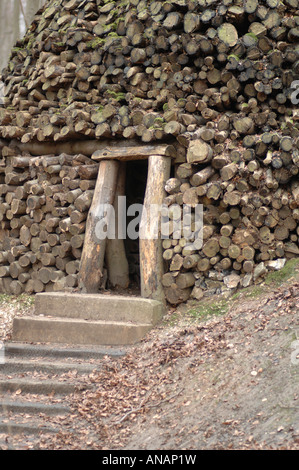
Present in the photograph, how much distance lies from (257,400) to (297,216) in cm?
249

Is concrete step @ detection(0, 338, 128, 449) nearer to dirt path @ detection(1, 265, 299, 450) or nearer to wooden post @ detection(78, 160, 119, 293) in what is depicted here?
dirt path @ detection(1, 265, 299, 450)

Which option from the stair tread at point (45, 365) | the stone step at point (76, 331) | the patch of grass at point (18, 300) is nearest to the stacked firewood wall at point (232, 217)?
the stone step at point (76, 331)

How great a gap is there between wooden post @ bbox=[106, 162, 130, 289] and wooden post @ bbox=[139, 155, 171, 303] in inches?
35.5

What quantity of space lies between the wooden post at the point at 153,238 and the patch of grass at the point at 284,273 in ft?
4.32

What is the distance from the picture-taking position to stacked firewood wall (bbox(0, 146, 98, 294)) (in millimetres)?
7820

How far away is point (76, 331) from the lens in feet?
21.7

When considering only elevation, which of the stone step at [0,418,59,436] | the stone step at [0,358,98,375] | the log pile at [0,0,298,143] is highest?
the log pile at [0,0,298,143]

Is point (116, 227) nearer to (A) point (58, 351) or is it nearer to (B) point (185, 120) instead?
(B) point (185, 120)

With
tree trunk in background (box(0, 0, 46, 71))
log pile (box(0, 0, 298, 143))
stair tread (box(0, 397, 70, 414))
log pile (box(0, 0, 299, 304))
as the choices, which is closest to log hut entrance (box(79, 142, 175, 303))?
log pile (box(0, 0, 299, 304))

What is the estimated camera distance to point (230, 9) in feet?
22.4

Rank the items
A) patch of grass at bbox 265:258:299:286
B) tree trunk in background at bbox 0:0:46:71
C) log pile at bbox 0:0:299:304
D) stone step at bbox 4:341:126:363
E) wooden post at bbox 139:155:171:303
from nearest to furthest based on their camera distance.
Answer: stone step at bbox 4:341:126:363 < patch of grass at bbox 265:258:299:286 < log pile at bbox 0:0:299:304 < wooden post at bbox 139:155:171:303 < tree trunk in background at bbox 0:0:46:71

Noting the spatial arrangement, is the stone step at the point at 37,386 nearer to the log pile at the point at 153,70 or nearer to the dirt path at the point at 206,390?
the dirt path at the point at 206,390

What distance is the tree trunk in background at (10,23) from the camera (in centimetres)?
1198
